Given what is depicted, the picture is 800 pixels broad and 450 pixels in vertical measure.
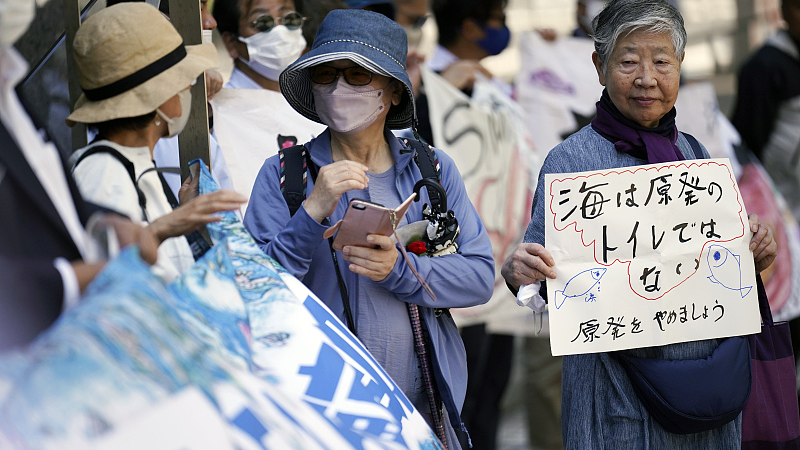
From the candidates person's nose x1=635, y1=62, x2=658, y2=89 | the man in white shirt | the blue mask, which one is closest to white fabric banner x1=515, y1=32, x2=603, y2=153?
the blue mask

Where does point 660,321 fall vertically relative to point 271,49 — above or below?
below

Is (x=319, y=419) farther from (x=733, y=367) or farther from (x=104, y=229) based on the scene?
(x=733, y=367)

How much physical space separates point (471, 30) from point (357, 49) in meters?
3.04

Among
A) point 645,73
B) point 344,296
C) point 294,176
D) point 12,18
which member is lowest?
point 344,296

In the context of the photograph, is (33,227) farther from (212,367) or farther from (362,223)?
(362,223)

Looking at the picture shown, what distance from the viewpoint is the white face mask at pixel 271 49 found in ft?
12.6

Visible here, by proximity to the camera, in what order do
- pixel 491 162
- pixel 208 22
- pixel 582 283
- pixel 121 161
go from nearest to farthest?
pixel 121 161, pixel 582 283, pixel 208 22, pixel 491 162

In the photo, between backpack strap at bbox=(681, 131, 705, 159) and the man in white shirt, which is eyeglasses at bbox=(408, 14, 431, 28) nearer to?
backpack strap at bbox=(681, 131, 705, 159)

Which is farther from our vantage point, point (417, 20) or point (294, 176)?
point (417, 20)

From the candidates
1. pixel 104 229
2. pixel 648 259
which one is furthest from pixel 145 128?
pixel 648 259

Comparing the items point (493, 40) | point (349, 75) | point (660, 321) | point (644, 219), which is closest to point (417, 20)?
point (493, 40)

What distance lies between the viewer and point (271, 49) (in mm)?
3846

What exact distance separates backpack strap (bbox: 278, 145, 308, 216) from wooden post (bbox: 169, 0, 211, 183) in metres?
0.21

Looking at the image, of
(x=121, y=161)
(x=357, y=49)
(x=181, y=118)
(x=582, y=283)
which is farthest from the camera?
(x=357, y=49)
